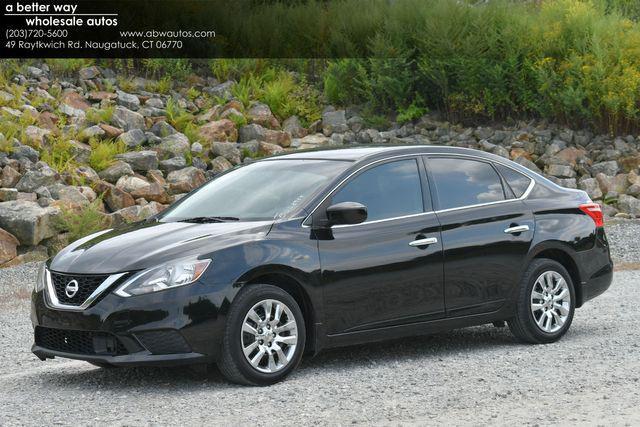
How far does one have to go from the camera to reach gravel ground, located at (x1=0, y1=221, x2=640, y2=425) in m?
7.00

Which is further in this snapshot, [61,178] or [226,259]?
[61,178]

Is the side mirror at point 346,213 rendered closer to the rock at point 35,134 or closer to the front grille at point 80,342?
the front grille at point 80,342

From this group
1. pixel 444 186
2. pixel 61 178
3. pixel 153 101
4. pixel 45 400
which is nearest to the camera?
pixel 45 400

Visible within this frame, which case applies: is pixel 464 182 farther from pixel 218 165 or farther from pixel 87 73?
pixel 87 73

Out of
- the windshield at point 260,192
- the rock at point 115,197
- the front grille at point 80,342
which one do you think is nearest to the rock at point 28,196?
the rock at point 115,197

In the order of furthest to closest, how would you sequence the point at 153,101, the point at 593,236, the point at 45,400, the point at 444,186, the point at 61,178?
the point at 153,101
the point at 61,178
the point at 593,236
the point at 444,186
the point at 45,400

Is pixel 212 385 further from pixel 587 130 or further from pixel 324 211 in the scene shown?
pixel 587 130

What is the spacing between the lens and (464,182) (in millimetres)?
9523

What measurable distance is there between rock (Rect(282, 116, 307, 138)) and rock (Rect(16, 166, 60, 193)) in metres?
5.69

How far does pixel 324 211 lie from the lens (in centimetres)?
852

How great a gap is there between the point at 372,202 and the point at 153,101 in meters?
13.7

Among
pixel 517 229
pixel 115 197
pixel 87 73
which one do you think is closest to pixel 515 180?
pixel 517 229

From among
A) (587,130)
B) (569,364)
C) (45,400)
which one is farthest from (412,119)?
(45,400)

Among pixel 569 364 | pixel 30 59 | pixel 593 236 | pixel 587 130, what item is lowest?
pixel 569 364
